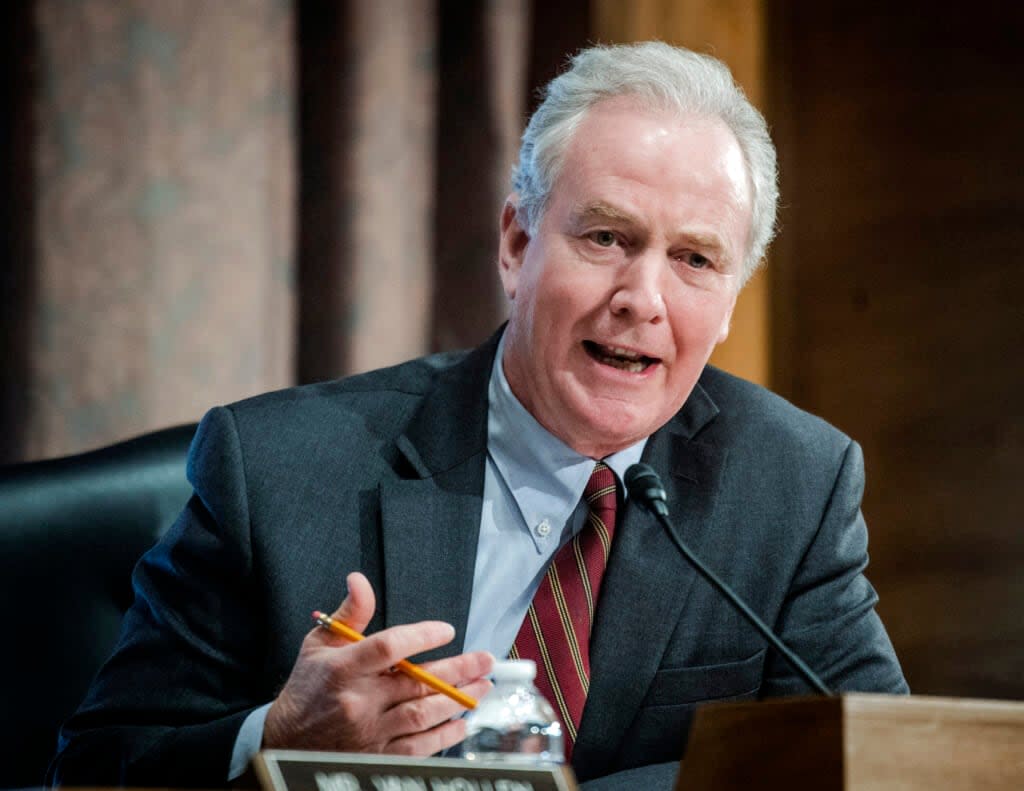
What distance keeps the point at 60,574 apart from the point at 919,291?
74.6 inches

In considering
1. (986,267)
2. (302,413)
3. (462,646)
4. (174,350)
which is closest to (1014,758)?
(462,646)

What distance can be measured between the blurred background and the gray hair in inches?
29.9

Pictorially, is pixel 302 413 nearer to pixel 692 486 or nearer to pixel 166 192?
pixel 692 486

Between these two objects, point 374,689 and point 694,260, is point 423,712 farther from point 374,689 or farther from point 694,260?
point 694,260

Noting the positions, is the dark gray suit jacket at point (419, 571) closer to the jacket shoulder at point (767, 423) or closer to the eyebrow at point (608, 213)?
the jacket shoulder at point (767, 423)

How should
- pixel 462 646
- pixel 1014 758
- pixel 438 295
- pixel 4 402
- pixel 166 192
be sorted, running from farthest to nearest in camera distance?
pixel 438 295 → pixel 166 192 → pixel 4 402 → pixel 462 646 → pixel 1014 758

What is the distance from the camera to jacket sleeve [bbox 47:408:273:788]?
1.51m

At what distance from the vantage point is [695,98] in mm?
1789

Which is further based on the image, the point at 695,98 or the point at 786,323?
the point at 786,323

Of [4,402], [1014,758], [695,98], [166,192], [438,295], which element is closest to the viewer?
[1014,758]

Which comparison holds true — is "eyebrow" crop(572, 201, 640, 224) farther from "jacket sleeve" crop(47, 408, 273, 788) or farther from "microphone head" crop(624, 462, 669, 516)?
"jacket sleeve" crop(47, 408, 273, 788)

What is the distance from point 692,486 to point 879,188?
134cm

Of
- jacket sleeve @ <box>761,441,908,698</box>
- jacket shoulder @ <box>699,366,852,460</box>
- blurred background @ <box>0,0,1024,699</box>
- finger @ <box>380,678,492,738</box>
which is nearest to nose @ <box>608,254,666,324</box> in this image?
jacket shoulder @ <box>699,366,852,460</box>

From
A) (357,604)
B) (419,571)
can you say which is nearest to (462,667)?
(357,604)
